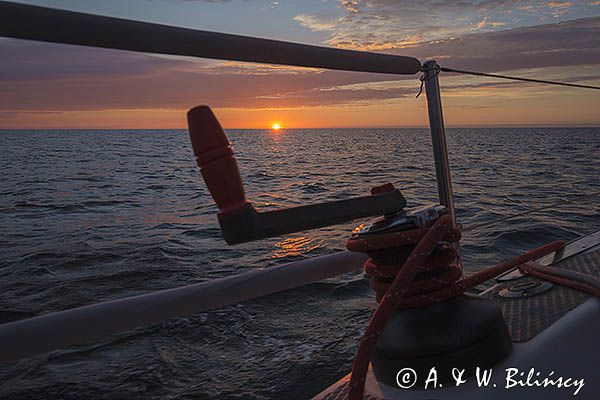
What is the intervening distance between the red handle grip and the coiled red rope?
0.82ft

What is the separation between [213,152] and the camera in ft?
2.06

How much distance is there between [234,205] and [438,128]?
97cm

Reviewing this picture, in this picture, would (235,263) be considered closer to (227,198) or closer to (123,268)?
(123,268)

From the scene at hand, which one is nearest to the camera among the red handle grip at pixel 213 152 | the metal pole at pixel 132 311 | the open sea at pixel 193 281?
the red handle grip at pixel 213 152

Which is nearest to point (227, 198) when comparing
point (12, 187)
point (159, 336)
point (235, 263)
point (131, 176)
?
point (159, 336)

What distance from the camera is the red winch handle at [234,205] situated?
0.63m

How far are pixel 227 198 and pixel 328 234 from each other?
7170 millimetres

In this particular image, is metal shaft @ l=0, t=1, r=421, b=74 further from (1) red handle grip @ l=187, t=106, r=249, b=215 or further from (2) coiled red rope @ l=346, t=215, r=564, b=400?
(2) coiled red rope @ l=346, t=215, r=564, b=400

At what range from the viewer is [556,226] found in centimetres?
787

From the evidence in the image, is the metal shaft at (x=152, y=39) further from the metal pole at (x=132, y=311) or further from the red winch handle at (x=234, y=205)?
the metal pole at (x=132, y=311)

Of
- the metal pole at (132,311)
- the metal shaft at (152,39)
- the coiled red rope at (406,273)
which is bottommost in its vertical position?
the metal pole at (132,311)

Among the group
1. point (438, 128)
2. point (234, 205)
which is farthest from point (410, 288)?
point (438, 128)

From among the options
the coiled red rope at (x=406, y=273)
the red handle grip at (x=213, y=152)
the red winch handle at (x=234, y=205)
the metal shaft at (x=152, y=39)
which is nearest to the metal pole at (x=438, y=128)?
the metal shaft at (x=152, y=39)

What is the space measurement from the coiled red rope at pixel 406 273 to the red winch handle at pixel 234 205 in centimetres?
8
